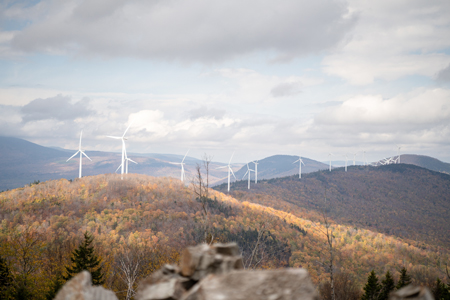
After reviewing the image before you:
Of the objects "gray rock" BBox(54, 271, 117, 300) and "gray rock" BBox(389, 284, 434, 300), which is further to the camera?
"gray rock" BBox(54, 271, 117, 300)

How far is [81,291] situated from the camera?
22.4 feet

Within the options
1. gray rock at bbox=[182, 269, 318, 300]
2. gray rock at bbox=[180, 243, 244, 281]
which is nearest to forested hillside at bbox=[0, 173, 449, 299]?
gray rock at bbox=[180, 243, 244, 281]

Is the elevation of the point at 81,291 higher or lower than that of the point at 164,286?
lower

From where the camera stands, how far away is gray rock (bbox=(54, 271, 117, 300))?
669 centimetres

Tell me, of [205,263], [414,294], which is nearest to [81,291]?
[205,263]

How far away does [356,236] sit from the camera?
509 ft

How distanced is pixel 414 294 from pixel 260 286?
9.71 feet

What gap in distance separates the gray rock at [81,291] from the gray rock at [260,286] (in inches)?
108

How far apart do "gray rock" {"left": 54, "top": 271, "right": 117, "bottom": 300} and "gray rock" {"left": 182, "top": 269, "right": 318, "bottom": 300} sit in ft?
9.02

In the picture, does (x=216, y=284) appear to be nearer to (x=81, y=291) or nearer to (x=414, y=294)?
(x=81, y=291)

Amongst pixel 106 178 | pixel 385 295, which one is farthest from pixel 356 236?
pixel 106 178

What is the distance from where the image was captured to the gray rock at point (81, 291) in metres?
6.69

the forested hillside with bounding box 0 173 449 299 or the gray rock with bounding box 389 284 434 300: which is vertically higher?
the gray rock with bounding box 389 284 434 300

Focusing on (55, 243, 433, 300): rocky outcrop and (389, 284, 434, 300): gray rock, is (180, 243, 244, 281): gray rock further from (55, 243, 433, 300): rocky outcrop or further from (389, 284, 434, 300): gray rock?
(389, 284, 434, 300): gray rock
